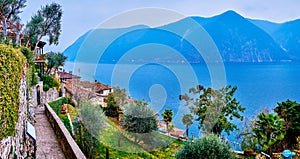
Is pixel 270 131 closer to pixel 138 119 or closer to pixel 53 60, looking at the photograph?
pixel 138 119

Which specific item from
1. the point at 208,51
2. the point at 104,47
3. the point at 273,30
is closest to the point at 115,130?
Result: the point at 104,47

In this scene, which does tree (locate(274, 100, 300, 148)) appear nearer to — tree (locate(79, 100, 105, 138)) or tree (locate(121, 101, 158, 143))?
tree (locate(121, 101, 158, 143))

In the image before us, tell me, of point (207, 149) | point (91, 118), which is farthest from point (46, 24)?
point (207, 149)

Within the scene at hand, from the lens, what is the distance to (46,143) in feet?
28.7

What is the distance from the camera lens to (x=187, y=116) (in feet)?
68.8

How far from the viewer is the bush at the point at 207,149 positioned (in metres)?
8.77

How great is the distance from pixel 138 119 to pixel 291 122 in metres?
6.98

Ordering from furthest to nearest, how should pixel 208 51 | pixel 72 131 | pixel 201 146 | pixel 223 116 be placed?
pixel 208 51
pixel 223 116
pixel 72 131
pixel 201 146

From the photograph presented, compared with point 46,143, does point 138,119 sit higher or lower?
higher

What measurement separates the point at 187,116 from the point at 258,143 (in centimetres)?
791

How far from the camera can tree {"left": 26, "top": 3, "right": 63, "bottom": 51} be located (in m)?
20.3

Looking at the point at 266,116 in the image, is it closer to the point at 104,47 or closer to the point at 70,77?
the point at 104,47

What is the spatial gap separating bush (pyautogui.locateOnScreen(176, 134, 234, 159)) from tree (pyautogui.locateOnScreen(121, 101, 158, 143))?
11.4 ft

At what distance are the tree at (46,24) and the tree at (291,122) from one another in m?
16.6
